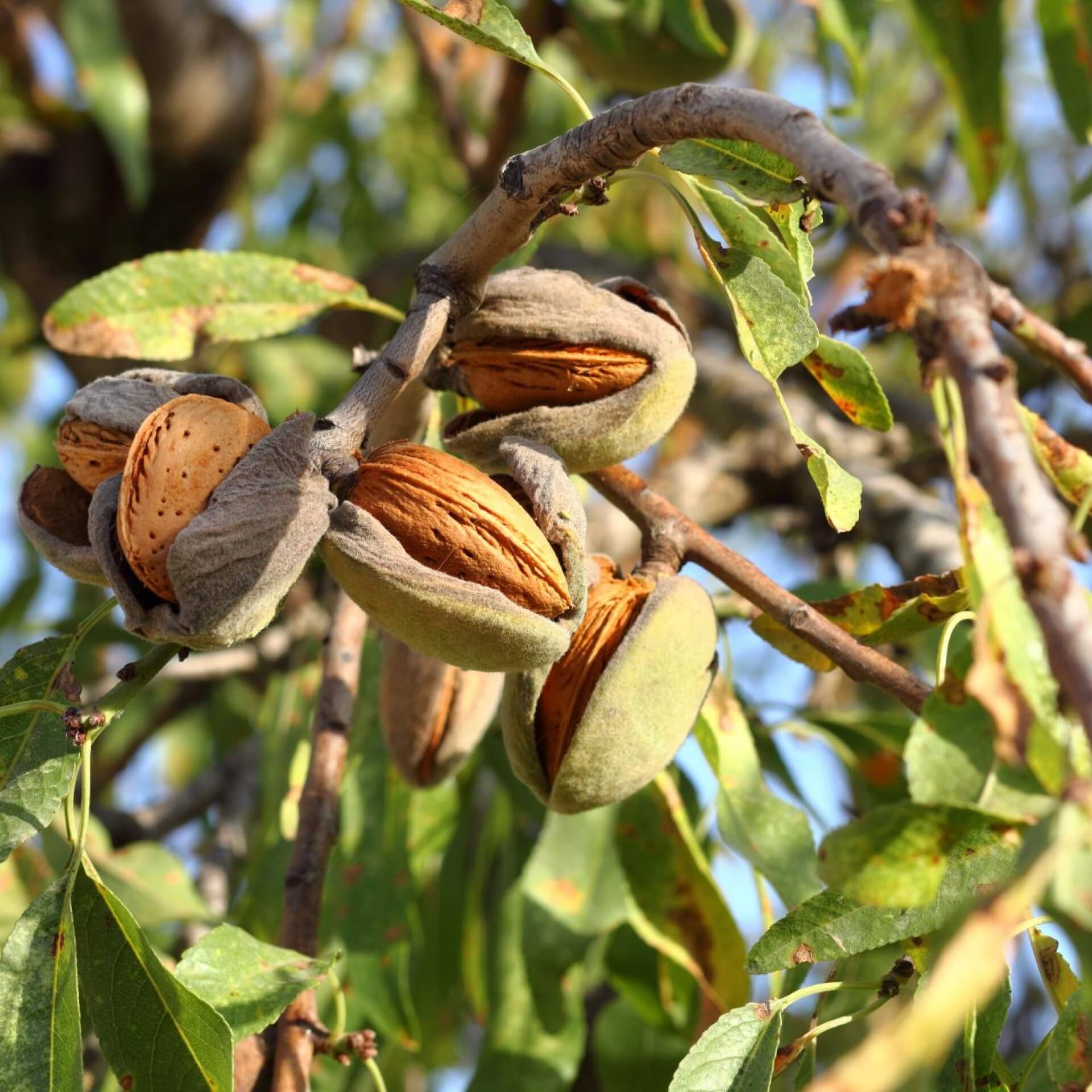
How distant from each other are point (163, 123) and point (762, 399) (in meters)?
1.61

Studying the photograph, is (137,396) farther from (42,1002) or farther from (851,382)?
(851,382)

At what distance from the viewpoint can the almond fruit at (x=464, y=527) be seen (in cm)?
104

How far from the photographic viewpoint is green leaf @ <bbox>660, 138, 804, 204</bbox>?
1.07m

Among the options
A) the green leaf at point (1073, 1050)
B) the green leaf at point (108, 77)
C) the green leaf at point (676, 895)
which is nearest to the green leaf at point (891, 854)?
the green leaf at point (1073, 1050)

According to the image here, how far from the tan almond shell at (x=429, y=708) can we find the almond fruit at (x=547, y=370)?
42cm

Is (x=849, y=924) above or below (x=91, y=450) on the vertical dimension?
below

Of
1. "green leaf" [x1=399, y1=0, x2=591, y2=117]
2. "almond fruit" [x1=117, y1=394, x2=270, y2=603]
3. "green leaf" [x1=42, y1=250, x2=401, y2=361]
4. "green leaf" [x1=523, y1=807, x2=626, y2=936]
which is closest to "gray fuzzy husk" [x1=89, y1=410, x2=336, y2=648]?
"almond fruit" [x1=117, y1=394, x2=270, y2=603]

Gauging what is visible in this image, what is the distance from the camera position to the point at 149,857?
204cm

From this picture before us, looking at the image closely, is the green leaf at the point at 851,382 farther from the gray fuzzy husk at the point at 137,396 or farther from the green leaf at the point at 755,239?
the gray fuzzy husk at the point at 137,396

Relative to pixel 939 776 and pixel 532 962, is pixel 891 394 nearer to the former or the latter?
pixel 532 962

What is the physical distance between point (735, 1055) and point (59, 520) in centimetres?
74

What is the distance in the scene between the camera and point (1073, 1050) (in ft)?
3.15

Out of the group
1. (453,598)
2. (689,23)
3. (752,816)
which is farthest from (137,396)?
(689,23)

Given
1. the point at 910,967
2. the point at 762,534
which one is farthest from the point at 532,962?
the point at 762,534
